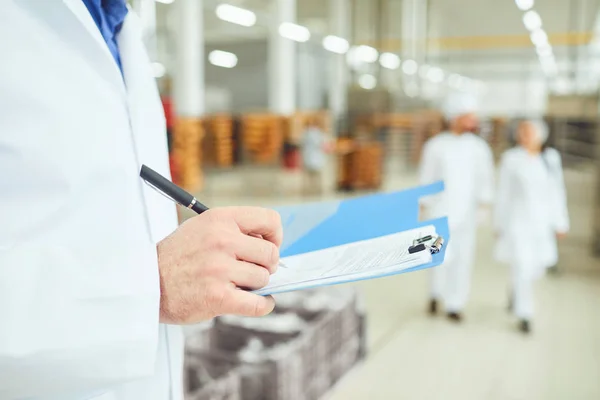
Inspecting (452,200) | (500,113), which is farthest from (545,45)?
(452,200)

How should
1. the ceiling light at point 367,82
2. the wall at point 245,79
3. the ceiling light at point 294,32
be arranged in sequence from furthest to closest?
the wall at point 245,79 → the ceiling light at point 294,32 → the ceiling light at point 367,82

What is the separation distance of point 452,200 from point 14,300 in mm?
4348

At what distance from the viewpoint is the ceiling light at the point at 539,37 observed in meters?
7.79

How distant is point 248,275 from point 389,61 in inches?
383

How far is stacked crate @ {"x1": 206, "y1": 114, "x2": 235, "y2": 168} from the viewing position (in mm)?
11312

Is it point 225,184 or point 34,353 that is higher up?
point 34,353

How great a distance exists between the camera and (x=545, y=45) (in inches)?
321

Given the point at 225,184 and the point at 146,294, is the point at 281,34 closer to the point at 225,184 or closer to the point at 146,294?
the point at 225,184

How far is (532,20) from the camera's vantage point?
7.46 metres

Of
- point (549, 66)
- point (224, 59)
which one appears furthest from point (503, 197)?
point (224, 59)

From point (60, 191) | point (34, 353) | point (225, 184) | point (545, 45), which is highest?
point (545, 45)

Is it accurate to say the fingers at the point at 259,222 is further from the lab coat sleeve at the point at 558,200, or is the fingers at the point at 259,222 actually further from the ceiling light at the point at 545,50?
the ceiling light at the point at 545,50

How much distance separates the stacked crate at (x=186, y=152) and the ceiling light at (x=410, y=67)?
371 cm

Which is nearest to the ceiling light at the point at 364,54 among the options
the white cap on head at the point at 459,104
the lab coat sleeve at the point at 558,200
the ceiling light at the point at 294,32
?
the ceiling light at the point at 294,32
